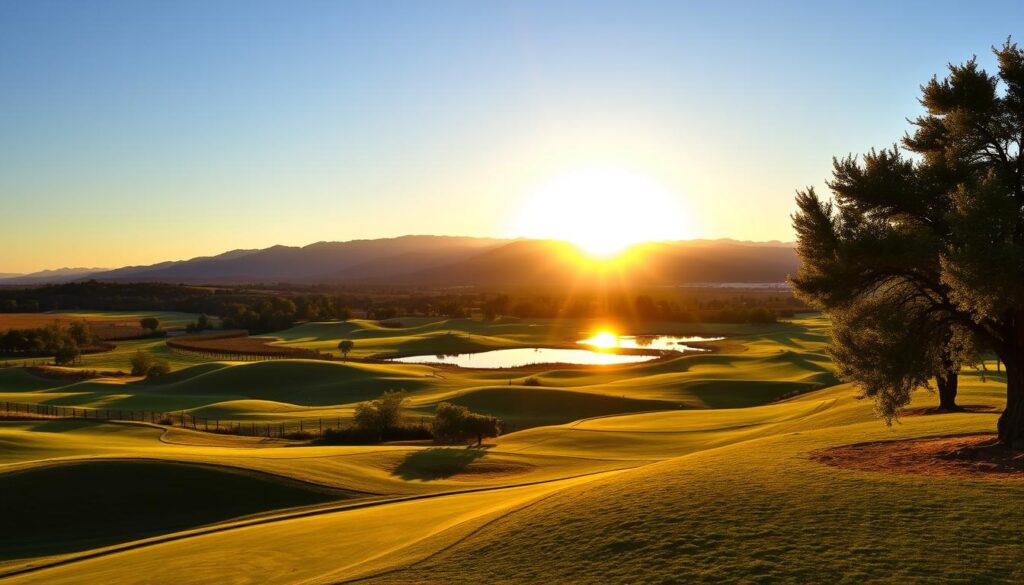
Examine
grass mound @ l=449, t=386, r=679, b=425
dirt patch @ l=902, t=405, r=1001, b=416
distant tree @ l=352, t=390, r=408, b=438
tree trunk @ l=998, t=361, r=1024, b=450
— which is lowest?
grass mound @ l=449, t=386, r=679, b=425

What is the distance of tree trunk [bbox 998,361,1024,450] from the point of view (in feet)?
63.2

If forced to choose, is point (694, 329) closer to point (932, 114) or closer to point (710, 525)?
point (932, 114)

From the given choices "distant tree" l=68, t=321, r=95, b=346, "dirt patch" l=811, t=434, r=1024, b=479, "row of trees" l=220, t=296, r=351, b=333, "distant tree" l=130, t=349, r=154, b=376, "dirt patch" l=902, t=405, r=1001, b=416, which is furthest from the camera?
"row of trees" l=220, t=296, r=351, b=333

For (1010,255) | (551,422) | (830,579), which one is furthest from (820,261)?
(551,422)

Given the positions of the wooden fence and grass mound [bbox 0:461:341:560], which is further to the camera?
the wooden fence

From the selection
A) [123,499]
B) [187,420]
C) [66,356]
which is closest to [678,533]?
[123,499]

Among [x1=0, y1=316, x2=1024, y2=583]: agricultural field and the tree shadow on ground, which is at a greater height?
Answer: [x1=0, y1=316, x2=1024, y2=583]: agricultural field

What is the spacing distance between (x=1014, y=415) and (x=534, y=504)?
42.5ft

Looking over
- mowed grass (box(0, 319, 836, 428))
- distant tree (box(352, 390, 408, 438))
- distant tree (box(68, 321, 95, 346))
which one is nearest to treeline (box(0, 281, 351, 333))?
distant tree (box(68, 321, 95, 346))

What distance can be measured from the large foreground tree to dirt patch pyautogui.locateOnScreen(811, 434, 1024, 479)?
99 cm

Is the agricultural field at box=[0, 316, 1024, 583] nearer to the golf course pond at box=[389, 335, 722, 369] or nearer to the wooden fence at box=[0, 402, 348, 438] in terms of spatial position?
the wooden fence at box=[0, 402, 348, 438]

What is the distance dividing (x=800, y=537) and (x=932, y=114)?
15.2m

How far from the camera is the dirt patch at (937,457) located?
1764 cm

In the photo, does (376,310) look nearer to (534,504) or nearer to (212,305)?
(212,305)
